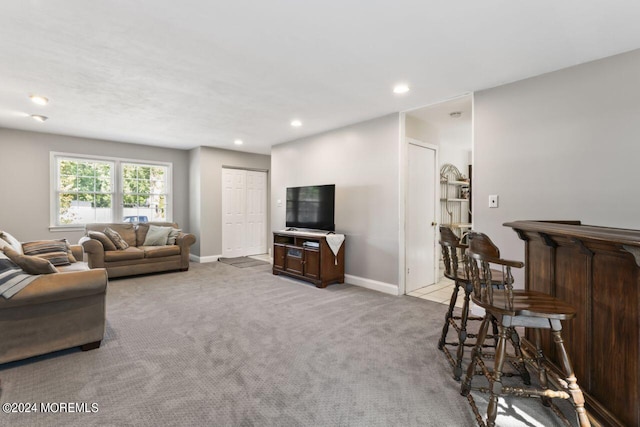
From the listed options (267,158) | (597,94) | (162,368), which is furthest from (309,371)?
(267,158)

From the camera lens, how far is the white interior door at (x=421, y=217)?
4277 mm

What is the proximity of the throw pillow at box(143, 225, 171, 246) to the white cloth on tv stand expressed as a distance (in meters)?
3.11

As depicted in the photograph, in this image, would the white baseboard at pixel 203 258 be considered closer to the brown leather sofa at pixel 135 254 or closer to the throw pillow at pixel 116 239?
the brown leather sofa at pixel 135 254

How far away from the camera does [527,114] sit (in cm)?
296

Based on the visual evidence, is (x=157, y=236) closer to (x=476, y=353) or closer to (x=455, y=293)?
(x=455, y=293)

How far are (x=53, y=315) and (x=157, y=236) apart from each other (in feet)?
10.9

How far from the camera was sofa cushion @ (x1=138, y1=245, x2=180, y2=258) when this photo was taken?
5.03 metres

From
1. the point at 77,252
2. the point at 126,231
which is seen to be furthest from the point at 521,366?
the point at 126,231

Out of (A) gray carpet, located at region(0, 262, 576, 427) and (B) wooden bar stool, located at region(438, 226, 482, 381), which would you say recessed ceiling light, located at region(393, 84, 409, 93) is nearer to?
(B) wooden bar stool, located at region(438, 226, 482, 381)

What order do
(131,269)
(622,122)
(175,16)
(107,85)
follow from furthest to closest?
1. (131,269)
2. (107,85)
3. (622,122)
4. (175,16)

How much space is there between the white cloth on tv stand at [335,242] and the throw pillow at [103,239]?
11.3 feet

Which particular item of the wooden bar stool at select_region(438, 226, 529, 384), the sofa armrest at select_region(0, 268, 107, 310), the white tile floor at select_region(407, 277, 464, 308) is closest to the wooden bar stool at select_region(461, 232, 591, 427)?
the wooden bar stool at select_region(438, 226, 529, 384)

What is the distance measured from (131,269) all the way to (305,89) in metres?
3.92

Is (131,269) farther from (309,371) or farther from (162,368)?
(309,371)
